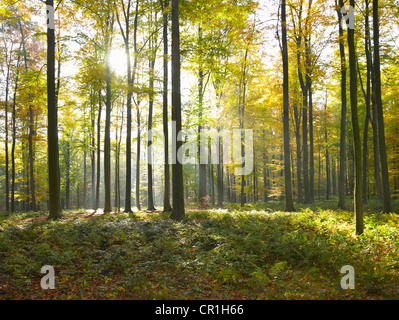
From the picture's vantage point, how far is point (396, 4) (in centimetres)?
1412

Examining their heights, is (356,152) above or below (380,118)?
below

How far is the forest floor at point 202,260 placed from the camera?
18.6ft

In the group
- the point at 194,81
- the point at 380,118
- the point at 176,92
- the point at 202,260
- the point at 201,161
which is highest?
the point at 194,81

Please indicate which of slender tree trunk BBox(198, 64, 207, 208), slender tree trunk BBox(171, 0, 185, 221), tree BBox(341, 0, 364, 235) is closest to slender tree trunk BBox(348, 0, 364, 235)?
tree BBox(341, 0, 364, 235)

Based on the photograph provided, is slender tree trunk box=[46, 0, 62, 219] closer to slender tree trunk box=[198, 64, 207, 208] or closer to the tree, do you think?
slender tree trunk box=[198, 64, 207, 208]

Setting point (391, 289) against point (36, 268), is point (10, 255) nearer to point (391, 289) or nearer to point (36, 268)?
point (36, 268)

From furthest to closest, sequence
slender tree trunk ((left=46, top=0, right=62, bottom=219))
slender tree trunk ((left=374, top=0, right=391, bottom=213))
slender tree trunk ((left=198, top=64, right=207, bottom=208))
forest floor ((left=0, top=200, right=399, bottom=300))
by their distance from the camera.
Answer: slender tree trunk ((left=198, top=64, right=207, bottom=208)) → slender tree trunk ((left=374, top=0, right=391, bottom=213)) → slender tree trunk ((left=46, top=0, right=62, bottom=219)) → forest floor ((left=0, top=200, right=399, bottom=300))

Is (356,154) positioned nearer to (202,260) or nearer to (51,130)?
(202,260)

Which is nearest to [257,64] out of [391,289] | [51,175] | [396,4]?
[396,4]

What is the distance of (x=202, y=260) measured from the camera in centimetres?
736

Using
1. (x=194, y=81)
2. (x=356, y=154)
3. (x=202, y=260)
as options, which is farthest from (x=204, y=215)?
(x=194, y=81)

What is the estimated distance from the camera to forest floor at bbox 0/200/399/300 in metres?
5.67
